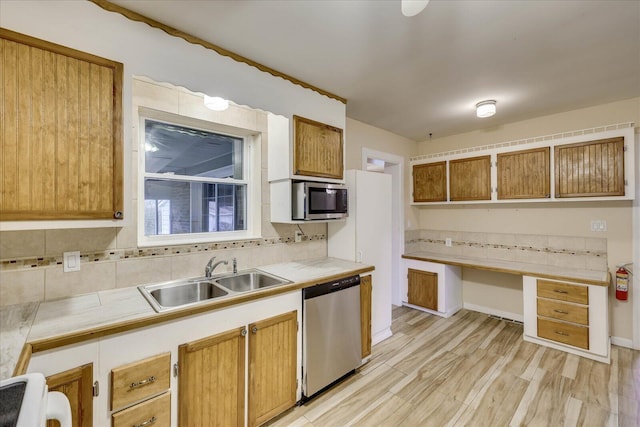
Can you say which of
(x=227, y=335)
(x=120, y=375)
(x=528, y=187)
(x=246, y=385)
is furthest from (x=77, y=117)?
(x=528, y=187)

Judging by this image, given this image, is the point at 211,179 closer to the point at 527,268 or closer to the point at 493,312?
the point at 527,268

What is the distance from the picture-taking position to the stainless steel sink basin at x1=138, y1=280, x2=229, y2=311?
1.86 meters

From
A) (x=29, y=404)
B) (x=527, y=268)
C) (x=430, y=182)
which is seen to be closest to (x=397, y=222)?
(x=430, y=182)

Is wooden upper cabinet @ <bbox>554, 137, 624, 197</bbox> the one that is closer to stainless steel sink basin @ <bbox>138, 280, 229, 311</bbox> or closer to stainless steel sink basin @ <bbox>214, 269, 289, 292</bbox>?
stainless steel sink basin @ <bbox>214, 269, 289, 292</bbox>

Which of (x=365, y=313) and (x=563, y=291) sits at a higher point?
(x=563, y=291)

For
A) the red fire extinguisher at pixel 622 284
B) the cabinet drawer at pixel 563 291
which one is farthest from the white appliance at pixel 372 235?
the red fire extinguisher at pixel 622 284

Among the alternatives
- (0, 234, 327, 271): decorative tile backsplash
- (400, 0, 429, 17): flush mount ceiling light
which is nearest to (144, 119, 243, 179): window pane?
(0, 234, 327, 271): decorative tile backsplash

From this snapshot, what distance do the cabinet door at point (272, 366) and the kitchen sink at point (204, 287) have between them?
0.93 ft

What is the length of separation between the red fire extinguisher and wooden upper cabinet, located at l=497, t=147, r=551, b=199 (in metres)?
0.98

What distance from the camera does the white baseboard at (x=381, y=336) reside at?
2935 mm

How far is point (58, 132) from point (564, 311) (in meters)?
4.18

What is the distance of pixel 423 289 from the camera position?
12.4 feet

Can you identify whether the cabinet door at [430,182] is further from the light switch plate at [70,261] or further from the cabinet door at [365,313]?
the light switch plate at [70,261]

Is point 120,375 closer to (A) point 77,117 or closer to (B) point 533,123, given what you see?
(A) point 77,117
